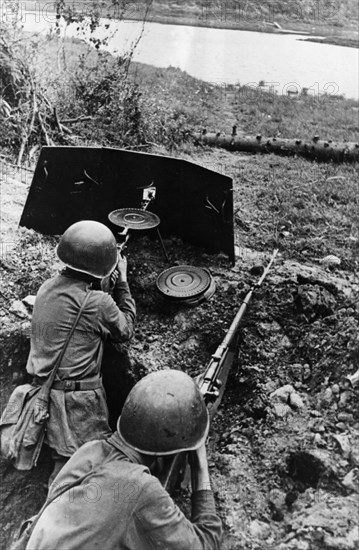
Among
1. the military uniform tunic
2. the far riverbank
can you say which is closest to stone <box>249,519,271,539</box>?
the military uniform tunic

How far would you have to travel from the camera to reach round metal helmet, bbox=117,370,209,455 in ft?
8.56

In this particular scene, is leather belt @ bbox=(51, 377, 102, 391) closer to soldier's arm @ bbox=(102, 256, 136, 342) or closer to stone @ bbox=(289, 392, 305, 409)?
soldier's arm @ bbox=(102, 256, 136, 342)

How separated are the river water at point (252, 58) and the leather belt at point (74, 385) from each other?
490 inches

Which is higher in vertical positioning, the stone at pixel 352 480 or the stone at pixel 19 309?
the stone at pixel 352 480

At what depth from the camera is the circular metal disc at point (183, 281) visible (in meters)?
5.39

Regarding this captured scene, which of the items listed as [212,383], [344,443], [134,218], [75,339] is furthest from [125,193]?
[344,443]

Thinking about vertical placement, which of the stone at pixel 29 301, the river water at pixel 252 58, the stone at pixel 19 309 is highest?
the river water at pixel 252 58

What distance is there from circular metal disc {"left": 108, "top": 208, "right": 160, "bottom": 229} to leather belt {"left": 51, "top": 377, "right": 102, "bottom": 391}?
2.00 meters

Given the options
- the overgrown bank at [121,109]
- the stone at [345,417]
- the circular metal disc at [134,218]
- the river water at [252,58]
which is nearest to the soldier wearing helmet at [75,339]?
the circular metal disc at [134,218]

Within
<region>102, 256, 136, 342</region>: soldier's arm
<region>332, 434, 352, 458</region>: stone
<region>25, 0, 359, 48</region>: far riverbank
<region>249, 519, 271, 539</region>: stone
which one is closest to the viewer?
<region>249, 519, 271, 539</region>: stone

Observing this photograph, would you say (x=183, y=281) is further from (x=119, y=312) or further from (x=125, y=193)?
(x=119, y=312)

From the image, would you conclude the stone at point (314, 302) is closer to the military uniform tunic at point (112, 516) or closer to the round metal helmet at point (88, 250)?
the round metal helmet at point (88, 250)

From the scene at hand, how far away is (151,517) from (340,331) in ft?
8.49

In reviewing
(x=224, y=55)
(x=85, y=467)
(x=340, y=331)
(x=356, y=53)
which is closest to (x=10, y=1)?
(x=340, y=331)
